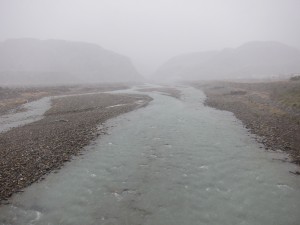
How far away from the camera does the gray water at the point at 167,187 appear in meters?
18.3

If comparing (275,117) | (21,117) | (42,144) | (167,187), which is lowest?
(167,187)

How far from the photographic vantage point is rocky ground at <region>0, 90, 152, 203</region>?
24234 millimetres

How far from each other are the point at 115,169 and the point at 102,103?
41.5 meters

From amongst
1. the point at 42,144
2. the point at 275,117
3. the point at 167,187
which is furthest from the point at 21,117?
the point at 275,117

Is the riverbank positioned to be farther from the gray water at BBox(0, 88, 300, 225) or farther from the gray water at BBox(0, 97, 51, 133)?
A: the gray water at BBox(0, 97, 51, 133)

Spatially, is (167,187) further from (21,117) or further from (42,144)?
(21,117)

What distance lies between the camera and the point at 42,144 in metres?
32.8

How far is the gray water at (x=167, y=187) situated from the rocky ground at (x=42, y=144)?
1.48 metres

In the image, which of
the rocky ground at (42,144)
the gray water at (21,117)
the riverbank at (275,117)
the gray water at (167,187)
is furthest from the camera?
the gray water at (21,117)

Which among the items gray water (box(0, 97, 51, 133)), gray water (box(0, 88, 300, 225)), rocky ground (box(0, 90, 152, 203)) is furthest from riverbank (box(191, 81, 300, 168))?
gray water (box(0, 97, 51, 133))

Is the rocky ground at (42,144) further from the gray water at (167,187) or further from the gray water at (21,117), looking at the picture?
the gray water at (21,117)

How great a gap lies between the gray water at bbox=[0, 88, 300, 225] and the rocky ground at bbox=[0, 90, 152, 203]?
1.48 m

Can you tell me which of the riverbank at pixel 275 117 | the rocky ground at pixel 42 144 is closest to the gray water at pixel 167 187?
the rocky ground at pixel 42 144

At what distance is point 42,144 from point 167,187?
61.4 feet
